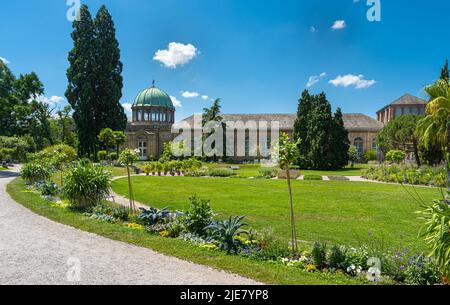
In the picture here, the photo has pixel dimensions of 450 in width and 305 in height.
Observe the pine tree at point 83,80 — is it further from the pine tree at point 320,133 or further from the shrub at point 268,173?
the pine tree at point 320,133

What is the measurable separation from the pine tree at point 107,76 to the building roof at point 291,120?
17.1 m

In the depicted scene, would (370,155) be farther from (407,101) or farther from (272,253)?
(272,253)

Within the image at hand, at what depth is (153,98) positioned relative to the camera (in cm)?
5212

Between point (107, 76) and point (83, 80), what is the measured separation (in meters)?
2.78

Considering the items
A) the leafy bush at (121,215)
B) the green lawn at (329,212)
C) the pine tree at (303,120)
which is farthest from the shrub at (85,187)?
the pine tree at (303,120)

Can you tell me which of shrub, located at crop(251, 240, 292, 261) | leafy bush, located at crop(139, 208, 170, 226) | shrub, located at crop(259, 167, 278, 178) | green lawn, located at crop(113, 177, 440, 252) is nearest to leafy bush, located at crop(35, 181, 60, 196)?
green lawn, located at crop(113, 177, 440, 252)

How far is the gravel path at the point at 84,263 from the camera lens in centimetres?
446

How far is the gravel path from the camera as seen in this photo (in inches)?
175

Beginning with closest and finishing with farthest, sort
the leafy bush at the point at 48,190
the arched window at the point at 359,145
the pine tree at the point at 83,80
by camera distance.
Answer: the leafy bush at the point at 48,190 → the pine tree at the point at 83,80 → the arched window at the point at 359,145

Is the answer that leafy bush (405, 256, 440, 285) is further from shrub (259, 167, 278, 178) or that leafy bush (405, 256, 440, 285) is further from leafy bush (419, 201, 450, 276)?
shrub (259, 167, 278, 178)

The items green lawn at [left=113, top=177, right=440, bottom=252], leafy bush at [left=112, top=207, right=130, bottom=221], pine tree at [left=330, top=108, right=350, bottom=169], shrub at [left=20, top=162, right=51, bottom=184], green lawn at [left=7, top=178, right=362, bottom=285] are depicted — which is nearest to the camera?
green lawn at [left=7, top=178, right=362, bottom=285]

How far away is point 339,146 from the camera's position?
116ft

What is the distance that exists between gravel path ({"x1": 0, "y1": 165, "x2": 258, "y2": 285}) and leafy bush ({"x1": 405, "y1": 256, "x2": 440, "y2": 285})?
2483 millimetres
